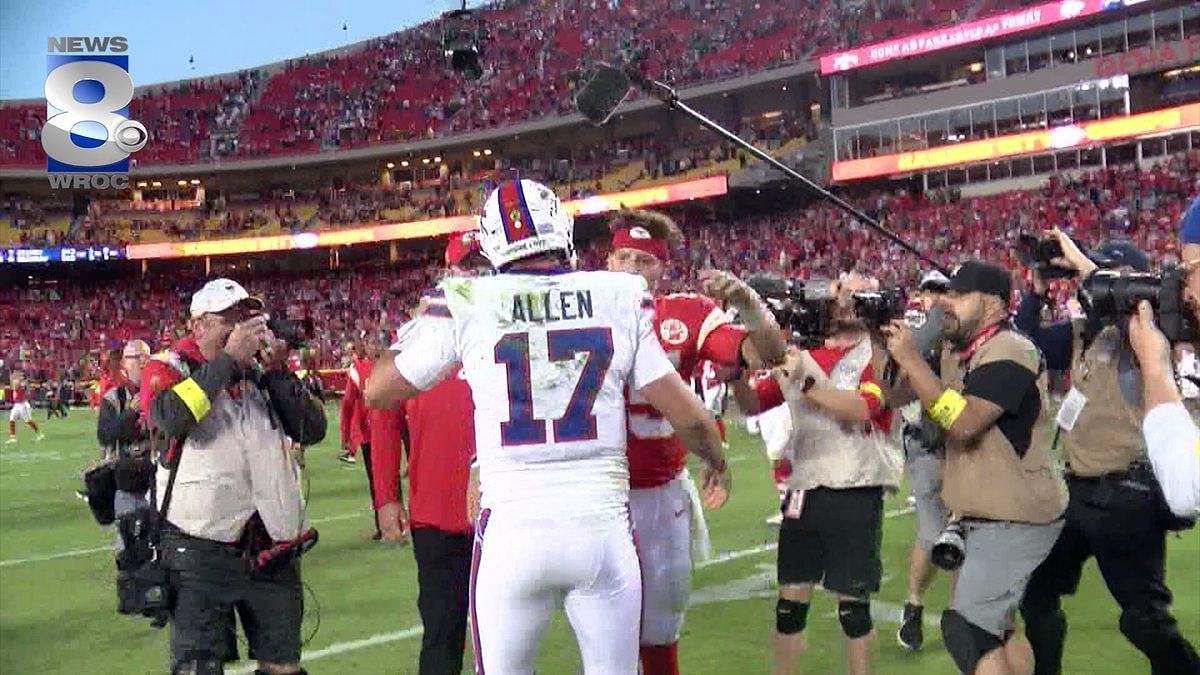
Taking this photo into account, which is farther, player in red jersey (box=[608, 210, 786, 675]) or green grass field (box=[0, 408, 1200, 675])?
green grass field (box=[0, 408, 1200, 675])

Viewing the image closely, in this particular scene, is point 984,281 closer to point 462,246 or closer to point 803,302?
point 803,302

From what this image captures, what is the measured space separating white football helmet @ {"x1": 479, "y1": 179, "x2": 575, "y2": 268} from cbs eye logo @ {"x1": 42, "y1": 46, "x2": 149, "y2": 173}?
3231cm

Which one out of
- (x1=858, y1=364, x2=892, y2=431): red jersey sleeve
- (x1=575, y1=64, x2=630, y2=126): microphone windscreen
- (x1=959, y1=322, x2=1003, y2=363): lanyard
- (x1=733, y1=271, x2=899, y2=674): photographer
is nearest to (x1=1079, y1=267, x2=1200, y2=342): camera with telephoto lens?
(x1=959, y1=322, x2=1003, y2=363): lanyard

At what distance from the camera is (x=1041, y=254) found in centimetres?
424

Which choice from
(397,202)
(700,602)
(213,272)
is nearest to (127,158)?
(213,272)

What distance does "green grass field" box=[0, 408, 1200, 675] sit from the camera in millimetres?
6074

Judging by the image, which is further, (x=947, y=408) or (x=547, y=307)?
(x=947, y=408)

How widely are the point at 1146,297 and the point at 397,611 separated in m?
5.71

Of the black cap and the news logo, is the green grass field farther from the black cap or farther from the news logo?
the news logo

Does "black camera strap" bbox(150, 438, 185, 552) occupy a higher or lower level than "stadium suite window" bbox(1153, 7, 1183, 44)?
lower

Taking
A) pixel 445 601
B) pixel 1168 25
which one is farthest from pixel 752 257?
pixel 445 601

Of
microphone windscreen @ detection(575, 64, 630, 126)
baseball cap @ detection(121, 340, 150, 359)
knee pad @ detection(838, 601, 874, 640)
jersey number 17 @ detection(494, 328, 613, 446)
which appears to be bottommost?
knee pad @ detection(838, 601, 874, 640)

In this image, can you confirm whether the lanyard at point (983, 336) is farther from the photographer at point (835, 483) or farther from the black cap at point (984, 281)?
the photographer at point (835, 483)

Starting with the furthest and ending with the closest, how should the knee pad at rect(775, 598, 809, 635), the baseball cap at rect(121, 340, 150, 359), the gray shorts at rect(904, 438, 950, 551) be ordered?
the baseball cap at rect(121, 340, 150, 359)
the gray shorts at rect(904, 438, 950, 551)
the knee pad at rect(775, 598, 809, 635)
